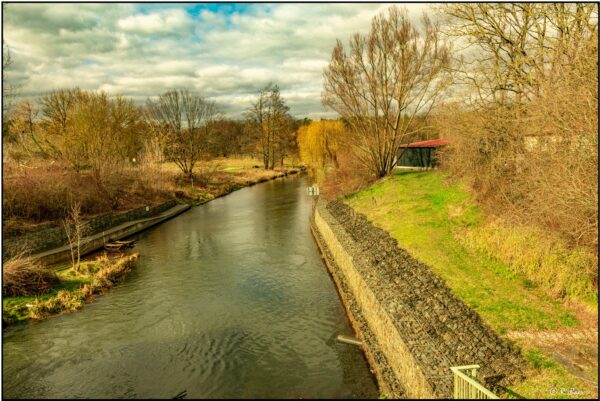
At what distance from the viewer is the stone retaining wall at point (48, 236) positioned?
2085 cm

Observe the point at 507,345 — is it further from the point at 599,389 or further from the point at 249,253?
the point at 249,253

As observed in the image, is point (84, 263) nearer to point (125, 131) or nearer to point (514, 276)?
point (514, 276)

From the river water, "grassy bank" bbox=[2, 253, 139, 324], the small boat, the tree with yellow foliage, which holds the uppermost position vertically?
the tree with yellow foliage

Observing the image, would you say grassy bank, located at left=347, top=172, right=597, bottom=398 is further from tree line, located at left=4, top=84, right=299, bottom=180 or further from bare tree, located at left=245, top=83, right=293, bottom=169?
bare tree, located at left=245, top=83, right=293, bottom=169

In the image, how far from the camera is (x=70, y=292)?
16891mm

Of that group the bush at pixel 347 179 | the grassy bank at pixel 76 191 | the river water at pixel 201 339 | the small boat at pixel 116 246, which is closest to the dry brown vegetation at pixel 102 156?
the grassy bank at pixel 76 191

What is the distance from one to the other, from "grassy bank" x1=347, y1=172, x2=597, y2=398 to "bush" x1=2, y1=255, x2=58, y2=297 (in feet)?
50.0

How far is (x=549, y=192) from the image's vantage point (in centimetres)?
1102

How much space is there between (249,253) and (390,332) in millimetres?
13453

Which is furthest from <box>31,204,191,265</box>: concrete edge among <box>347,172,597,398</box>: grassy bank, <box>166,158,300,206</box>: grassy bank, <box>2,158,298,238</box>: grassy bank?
<box>347,172,597,398</box>: grassy bank

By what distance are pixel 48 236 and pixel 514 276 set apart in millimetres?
23536

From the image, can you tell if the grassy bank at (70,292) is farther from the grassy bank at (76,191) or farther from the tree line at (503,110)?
the tree line at (503,110)

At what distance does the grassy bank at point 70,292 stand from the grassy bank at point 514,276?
532 inches

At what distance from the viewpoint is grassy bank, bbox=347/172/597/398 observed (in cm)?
853
